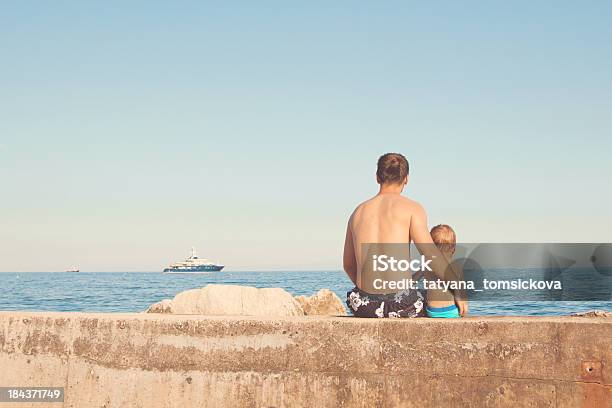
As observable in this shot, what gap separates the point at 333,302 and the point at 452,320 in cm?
1808

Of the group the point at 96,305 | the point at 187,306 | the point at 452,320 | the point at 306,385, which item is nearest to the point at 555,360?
the point at 452,320

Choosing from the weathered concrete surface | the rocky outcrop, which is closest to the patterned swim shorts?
the weathered concrete surface

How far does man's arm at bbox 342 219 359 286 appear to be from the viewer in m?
5.07

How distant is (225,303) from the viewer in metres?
15.8

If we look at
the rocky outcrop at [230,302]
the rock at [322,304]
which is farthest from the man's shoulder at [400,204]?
the rock at [322,304]

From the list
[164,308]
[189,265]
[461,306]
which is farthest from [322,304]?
[189,265]

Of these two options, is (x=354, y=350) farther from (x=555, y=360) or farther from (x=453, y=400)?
(x=555, y=360)

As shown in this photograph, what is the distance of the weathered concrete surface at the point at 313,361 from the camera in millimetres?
4238

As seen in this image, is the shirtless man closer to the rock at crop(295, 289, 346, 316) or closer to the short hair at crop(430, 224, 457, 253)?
the short hair at crop(430, 224, 457, 253)

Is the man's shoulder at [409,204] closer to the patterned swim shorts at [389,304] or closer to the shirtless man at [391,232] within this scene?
the shirtless man at [391,232]

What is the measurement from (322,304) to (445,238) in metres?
16.6

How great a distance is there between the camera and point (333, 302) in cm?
2233

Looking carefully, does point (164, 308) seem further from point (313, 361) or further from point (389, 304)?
point (313, 361)

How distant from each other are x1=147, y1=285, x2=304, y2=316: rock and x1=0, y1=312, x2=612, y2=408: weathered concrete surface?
33.8 feet
